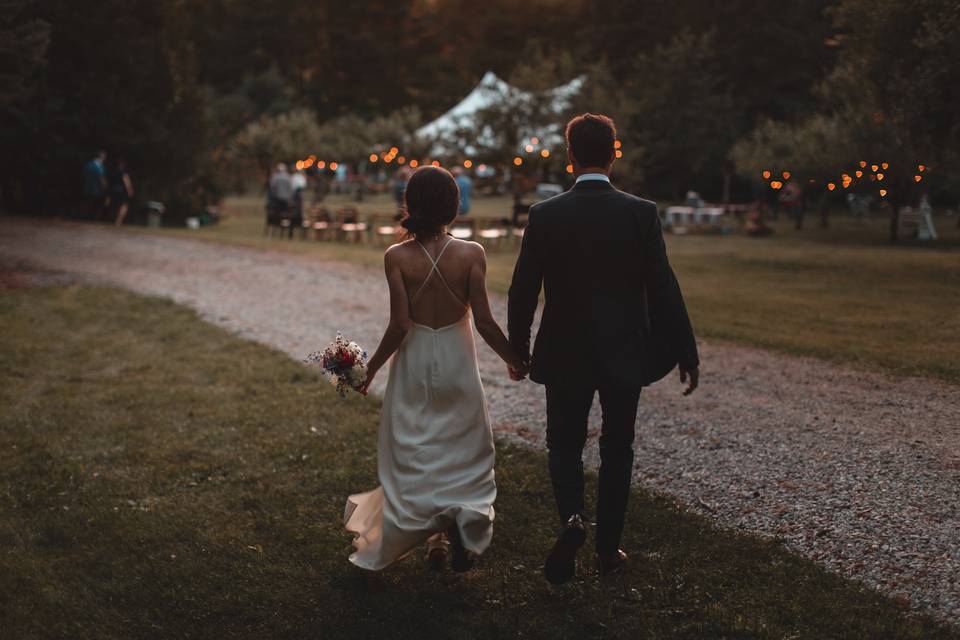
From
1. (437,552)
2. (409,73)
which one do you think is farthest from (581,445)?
(409,73)

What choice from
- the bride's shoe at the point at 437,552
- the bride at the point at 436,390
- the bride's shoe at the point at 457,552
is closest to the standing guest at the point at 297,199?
the bride's shoe at the point at 437,552

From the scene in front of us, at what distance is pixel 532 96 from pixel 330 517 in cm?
3188

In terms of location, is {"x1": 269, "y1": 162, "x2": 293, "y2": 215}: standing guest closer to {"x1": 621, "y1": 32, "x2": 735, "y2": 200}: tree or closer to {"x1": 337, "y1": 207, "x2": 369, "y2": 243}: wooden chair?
{"x1": 337, "y1": 207, "x2": 369, "y2": 243}: wooden chair

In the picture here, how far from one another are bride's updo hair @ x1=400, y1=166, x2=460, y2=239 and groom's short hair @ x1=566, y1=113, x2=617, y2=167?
1.78 feet

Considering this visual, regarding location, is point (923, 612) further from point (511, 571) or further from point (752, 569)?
point (511, 571)

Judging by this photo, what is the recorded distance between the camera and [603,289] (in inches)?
145

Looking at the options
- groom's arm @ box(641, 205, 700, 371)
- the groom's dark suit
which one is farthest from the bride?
groom's arm @ box(641, 205, 700, 371)

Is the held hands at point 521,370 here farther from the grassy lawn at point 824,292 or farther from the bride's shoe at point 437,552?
the grassy lawn at point 824,292

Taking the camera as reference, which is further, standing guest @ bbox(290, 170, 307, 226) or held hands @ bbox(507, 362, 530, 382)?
standing guest @ bbox(290, 170, 307, 226)

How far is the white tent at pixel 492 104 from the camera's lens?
1390 inches

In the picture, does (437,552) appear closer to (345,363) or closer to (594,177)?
(345,363)

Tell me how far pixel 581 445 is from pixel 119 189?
2411cm

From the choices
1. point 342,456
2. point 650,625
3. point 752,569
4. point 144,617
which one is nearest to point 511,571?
point 650,625

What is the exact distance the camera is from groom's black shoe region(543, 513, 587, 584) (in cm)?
376
